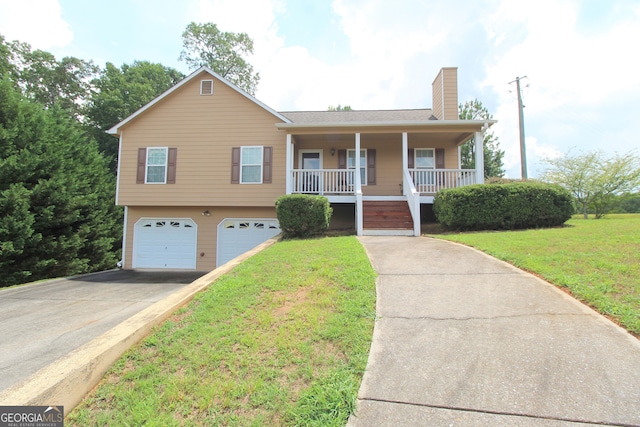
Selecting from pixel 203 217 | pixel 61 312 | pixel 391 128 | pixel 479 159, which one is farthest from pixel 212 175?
pixel 479 159

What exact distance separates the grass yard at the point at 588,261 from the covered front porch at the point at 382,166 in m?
3.02

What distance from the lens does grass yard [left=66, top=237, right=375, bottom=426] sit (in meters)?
2.37

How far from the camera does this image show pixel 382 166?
41.7 ft

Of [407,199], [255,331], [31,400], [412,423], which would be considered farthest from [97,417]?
[407,199]

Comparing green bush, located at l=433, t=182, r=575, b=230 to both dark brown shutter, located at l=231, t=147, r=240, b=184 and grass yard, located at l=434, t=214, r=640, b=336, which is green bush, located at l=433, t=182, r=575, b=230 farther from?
dark brown shutter, located at l=231, t=147, r=240, b=184

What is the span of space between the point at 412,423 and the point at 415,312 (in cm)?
163

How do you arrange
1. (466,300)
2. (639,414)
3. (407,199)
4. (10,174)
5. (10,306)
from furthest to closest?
(407,199) < (10,174) < (10,306) < (466,300) < (639,414)

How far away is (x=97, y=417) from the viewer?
2.44 m

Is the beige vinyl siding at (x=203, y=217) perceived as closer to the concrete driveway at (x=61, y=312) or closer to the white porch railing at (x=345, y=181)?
the white porch railing at (x=345, y=181)

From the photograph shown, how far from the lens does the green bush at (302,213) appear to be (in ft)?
28.5

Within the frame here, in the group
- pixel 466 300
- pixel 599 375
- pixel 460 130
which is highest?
pixel 460 130

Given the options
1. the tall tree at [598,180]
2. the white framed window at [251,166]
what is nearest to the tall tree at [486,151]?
the tall tree at [598,180]

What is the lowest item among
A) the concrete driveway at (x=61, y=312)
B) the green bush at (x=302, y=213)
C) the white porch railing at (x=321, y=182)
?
the concrete driveway at (x=61, y=312)

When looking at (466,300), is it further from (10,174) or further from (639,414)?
(10,174)
